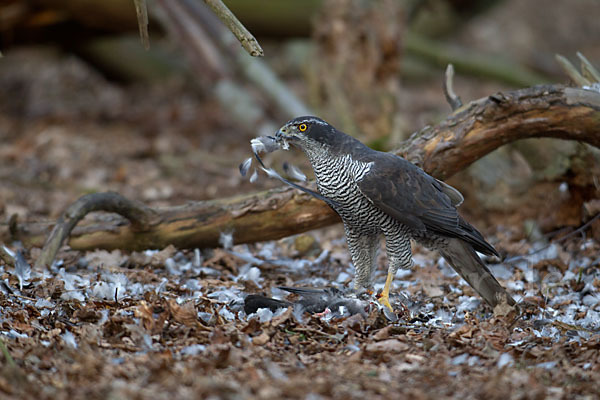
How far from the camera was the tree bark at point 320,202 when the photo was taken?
171 inches

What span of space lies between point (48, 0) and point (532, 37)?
13936 mm

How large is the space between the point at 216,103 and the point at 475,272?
798 centimetres

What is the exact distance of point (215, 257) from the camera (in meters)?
4.79

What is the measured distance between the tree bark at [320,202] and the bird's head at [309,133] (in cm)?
97

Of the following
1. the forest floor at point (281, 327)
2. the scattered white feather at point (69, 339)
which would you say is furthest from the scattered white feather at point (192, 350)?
the scattered white feather at point (69, 339)

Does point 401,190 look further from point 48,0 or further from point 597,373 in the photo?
point 48,0

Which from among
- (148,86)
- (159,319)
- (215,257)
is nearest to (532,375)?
(159,319)

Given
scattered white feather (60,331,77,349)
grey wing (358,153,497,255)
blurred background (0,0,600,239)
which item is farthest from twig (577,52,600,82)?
scattered white feather (60,331,77,349)

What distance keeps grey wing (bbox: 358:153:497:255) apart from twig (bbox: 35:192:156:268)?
6.32ft

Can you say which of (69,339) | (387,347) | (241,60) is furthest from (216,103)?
(387,347)

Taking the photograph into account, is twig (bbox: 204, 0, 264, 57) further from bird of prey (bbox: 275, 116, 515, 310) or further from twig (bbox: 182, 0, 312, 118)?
twig (bbox: 182, 0, 312, 118)

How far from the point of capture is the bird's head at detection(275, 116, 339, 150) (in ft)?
11.9

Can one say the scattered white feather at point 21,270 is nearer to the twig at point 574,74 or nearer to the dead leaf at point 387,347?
the dead leaf at point 387,347

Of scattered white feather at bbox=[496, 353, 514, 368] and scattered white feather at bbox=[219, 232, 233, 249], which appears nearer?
scattered white feather at bbox=[496, 353, 514, 368]
